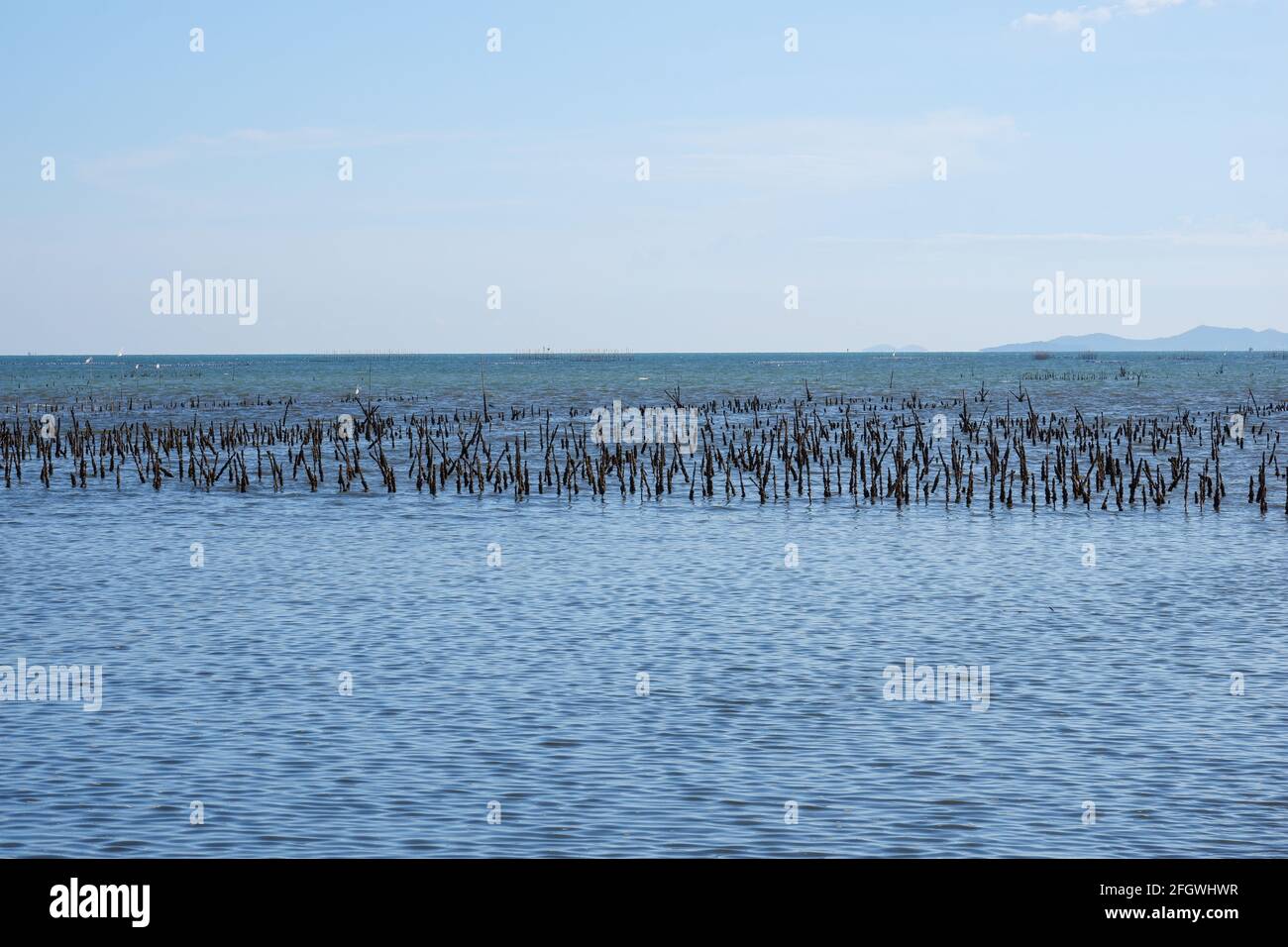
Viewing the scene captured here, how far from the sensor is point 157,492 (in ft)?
129

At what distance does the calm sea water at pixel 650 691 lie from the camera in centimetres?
1107

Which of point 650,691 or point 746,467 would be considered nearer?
point 650,691

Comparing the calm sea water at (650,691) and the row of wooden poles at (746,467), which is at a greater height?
the row of wooden poles at (746,467)

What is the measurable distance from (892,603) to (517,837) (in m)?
11.5

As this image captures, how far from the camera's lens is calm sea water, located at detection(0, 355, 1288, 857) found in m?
11.1

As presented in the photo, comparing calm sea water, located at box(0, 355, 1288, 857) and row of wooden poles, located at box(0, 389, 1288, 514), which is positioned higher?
row of wooden poles, located at box(0, 389, 1288, 514)

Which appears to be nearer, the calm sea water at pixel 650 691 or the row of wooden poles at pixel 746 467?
the calm sea water at pixel 650 691

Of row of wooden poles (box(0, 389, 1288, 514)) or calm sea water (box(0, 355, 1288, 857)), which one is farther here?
row of wooden poles (box(0, 389, 1288, 514))

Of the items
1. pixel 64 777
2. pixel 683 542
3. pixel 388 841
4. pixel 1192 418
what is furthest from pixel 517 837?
pixel 1192 418

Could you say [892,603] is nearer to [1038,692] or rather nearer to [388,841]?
[1038,692]

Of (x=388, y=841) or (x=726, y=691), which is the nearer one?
(x=388, y=841)

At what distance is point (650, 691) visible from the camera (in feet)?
50.7

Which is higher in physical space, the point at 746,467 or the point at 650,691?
the point at 746,467
